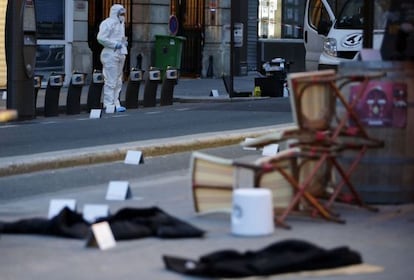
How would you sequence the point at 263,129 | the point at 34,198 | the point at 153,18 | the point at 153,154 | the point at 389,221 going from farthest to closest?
the point at 153,18 → the point at 263,129 → the point at 153,154 → the point at 34,198 → the point at 389,221

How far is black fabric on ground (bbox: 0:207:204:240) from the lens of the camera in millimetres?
8398

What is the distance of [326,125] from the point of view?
9.17m

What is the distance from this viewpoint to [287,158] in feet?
28.7

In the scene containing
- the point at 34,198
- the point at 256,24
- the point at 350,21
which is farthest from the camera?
the point at 256,24

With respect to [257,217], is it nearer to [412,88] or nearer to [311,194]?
[311,194]

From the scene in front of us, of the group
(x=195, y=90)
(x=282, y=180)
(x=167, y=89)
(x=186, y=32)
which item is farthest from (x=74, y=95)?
(x=186, y=32)

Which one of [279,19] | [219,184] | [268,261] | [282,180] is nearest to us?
[268,261]

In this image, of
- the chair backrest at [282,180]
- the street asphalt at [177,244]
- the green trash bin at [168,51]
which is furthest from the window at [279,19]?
the chair backrest at [282,180]

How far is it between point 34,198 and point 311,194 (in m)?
3.13

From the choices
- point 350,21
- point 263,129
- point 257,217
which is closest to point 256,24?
point 350,21

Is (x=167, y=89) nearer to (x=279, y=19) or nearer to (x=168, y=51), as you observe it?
(x=168, y=51)

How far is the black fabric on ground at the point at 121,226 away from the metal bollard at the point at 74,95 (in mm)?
12750

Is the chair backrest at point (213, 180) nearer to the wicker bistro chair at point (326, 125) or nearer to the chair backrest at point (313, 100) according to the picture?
the wicker bistro chair at point (326, 125)

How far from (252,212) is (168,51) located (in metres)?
23.7
